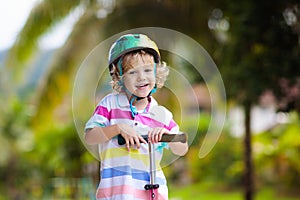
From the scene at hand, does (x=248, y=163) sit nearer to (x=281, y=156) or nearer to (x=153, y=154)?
(x=281, y=156)

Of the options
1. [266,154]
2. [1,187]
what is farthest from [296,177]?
[1,187]

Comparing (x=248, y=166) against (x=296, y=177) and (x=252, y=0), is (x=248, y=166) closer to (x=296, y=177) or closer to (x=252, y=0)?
(x=252, y=0)

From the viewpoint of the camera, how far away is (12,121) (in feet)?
56.7

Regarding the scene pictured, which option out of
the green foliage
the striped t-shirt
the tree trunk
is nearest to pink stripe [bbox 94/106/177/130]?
the striped t-shirt

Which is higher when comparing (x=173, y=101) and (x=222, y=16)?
(x=222, y=16)

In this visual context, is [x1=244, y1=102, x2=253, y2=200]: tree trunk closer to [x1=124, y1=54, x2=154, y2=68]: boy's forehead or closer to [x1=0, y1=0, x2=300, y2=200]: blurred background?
[x1=0, y1=0, x2=300, y2=200]: blurred background

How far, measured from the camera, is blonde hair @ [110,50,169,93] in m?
2.57

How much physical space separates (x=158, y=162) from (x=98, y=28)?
24.8 ft

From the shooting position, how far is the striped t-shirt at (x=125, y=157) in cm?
251

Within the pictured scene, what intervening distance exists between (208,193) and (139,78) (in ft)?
50.4

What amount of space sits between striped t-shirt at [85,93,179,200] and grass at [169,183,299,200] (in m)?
12.9

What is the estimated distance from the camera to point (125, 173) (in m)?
2.51

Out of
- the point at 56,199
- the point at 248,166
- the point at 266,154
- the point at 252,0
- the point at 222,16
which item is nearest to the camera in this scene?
the point at 252,0

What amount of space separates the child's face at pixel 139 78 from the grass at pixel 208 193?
13.0 metres
